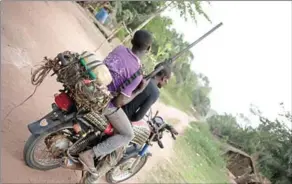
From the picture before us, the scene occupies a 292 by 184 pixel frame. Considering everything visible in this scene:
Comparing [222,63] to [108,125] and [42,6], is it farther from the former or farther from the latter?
[108,125]

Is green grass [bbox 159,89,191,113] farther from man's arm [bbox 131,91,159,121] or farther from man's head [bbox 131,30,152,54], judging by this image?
man's head [bbox 131,30,152,54]

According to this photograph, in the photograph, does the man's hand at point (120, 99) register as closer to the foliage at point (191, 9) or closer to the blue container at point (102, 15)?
the foliage at point (191, 9)

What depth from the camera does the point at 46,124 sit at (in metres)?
3.82

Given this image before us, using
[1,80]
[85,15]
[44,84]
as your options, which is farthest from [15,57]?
[85,15]

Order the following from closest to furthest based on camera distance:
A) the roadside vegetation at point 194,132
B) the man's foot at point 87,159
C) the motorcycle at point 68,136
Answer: the motorcycle at point 68,136
the man's foot at point 87,159
the roadside vegetation at point 194,132

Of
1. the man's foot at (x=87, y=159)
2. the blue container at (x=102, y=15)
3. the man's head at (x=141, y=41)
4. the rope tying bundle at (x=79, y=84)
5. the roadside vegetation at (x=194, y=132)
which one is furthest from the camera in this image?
the blue container at (x=102, y=15)

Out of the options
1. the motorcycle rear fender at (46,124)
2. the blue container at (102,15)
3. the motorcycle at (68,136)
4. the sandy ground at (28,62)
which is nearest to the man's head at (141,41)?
the motorcycle at (68,136)

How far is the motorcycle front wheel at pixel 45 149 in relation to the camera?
3883mm

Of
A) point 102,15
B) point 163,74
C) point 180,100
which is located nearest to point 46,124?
point 163,74

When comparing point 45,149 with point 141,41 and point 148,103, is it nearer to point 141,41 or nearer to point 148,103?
point 148,103

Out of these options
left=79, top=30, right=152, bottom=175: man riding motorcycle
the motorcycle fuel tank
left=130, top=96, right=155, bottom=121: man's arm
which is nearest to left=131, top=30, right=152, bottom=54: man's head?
left=79, top=30, right=152, bottom=175: man riding motorcycle

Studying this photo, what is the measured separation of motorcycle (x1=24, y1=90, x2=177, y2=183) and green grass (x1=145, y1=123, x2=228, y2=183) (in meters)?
1.59

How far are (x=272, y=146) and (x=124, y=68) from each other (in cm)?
1134

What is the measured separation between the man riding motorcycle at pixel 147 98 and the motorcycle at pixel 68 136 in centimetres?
32
